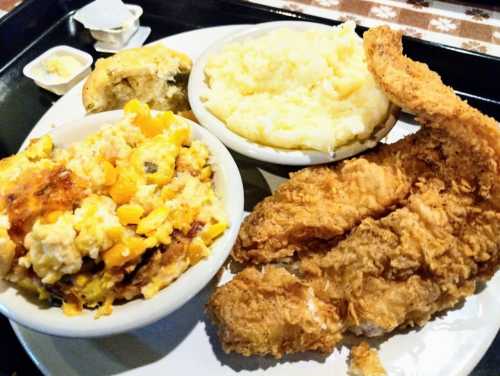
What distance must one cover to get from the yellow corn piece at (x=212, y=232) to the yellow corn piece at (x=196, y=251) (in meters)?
0.03

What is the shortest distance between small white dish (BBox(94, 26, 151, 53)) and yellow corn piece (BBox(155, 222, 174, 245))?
1.60 m

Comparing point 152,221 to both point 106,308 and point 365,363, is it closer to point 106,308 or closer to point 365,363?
point 106,308

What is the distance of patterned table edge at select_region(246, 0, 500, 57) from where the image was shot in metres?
3.00

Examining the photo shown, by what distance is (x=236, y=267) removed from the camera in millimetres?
1854

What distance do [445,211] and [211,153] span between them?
835 millimetres

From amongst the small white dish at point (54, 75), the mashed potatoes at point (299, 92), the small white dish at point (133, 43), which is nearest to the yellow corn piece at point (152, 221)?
the mashed potatoes at point (299, 92)

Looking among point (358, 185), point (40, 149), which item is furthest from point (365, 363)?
point (40, 149)

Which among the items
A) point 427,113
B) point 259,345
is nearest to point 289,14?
point 427,113

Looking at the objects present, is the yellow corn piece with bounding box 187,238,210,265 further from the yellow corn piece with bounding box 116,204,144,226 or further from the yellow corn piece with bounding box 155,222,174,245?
the yellow corn piece with bounding box 116,204,144,226

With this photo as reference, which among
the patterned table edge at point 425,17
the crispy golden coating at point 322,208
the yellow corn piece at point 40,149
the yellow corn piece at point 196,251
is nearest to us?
the yellow corn piece at point 196,251

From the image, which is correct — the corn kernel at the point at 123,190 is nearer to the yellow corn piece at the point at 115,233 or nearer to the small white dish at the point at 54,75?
the yellow corn piece at the point at 115,233

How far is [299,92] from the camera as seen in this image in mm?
2037

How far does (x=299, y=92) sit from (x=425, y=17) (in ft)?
5.30

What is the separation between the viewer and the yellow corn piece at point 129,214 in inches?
56.6
